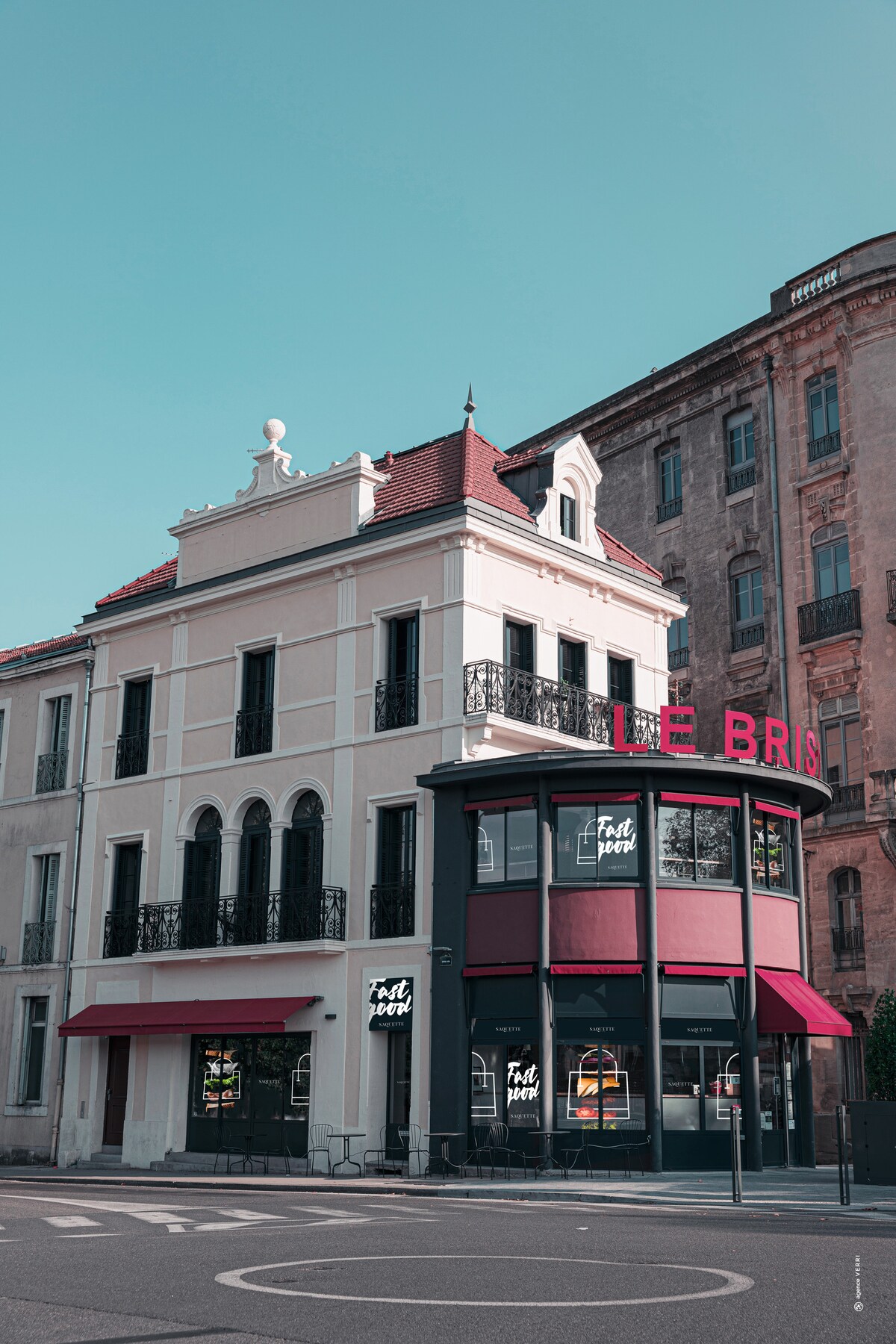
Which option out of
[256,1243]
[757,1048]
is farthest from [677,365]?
[256,1243]

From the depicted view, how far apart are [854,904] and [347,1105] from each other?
14.6m

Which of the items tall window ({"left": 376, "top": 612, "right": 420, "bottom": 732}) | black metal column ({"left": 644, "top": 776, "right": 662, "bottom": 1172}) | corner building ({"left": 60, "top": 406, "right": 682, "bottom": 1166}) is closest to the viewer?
black metal column ({"left": 644, "top": 776, "right": 662, "bottom": 1172})

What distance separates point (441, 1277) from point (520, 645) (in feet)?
62.1

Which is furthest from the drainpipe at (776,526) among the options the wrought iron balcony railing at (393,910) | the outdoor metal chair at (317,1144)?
the outdoor metal chair at (317,1144)

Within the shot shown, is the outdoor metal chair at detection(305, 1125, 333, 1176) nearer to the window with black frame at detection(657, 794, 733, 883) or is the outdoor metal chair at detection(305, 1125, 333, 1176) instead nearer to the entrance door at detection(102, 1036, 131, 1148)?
the entrance door at detection(102, 1036, 131, 1148)

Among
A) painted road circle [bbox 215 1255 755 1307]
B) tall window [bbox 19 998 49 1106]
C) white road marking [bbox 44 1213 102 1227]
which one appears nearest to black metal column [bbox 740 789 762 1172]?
white road marking [bbox 44 1213 102 1227]

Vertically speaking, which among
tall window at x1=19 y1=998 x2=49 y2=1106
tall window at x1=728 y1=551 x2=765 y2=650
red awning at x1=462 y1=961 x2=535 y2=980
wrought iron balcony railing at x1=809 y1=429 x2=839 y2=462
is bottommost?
tall window at x1=19 y1=998 x2=49 y2=1106

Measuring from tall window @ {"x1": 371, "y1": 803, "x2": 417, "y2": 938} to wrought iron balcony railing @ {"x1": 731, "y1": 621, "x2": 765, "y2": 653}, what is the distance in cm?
1484

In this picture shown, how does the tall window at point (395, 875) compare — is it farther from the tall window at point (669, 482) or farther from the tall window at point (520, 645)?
the tall window at point (669, 482)

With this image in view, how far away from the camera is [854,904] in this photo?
35312mm

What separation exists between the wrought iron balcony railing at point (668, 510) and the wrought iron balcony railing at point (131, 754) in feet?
57.1

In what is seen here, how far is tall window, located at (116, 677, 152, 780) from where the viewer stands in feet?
107

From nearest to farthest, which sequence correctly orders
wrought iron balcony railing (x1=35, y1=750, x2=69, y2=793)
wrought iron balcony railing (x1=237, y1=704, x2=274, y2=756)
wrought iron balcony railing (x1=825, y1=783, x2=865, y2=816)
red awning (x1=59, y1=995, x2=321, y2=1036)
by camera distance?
red awning (x1=59, y1=995, x2=321, y2=1036), wrought iron balcony railing (x1=237, y1=704, x2=274, y2=756), wrought iron balcony railing (x1=35, y1=750, x2=69, y2=793), wrought iron balcony railing (x1=825, y1=783, x2=865, y2=816)

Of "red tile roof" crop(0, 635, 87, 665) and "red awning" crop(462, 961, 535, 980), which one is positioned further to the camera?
"red tile roof" crop(0, 635, 87, 665)
